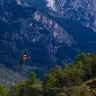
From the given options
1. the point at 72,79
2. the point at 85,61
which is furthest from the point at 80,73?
the point at 85,61

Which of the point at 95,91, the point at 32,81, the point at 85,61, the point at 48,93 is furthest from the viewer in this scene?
the point at 85,61

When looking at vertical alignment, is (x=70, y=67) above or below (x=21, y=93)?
above

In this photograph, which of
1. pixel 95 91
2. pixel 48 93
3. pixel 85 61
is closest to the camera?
pixel 95 91

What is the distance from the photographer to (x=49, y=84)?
125438mm

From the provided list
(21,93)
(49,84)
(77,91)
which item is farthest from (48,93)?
(77,91)

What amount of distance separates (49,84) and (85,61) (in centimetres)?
2140

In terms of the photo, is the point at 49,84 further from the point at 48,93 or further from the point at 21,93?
the point at 21,93

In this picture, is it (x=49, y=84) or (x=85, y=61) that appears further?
(x=85, y=61)

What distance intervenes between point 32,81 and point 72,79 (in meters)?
13.5

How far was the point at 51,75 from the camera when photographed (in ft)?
420

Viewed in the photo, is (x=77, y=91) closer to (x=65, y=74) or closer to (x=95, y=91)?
(x=95, y=91)

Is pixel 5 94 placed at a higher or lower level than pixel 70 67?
lower

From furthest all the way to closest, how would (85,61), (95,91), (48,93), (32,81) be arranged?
1. (85,61)
2. (32,81)
3. (48,93)
4. (95,91)

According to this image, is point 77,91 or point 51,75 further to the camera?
point 51,75
